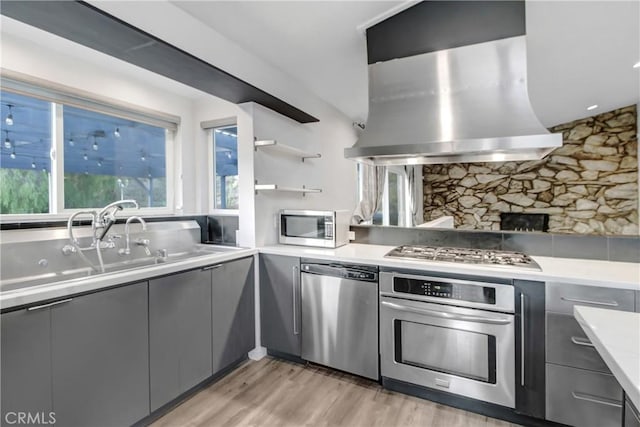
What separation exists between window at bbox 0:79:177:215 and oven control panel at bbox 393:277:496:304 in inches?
95.0

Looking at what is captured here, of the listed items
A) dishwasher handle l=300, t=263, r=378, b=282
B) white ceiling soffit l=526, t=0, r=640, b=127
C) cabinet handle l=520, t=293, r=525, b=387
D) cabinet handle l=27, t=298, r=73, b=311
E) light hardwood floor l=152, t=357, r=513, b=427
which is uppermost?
white ceiling soffit l=526, t=0, r=640, b=127

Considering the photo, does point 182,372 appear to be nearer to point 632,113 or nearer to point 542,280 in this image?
point 542,280

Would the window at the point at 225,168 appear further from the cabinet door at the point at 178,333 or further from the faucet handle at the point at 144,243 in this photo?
the cabinet door at the point at 178,333

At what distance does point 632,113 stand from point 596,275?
4551mm

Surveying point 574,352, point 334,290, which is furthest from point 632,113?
point 334,290

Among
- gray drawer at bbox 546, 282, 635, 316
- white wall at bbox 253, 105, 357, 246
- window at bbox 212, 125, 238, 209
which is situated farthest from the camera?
window at bbox 212, 125, 238, 209

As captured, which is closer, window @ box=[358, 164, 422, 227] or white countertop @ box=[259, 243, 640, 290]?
white countertop @ box=[259, 243, 640, 290]

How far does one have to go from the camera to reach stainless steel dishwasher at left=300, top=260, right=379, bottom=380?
2.03m

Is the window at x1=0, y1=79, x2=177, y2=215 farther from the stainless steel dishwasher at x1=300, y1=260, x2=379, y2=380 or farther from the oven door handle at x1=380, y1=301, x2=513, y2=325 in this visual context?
the oven door handle at x1=380, y1=301, x2=513, y2=325

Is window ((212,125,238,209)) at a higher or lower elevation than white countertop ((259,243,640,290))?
higher

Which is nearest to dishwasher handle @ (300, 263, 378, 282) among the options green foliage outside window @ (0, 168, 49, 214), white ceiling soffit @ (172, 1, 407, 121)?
white ceiling soffit @ (172, 1, 407, 121)

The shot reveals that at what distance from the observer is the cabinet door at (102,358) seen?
1314 millimetres

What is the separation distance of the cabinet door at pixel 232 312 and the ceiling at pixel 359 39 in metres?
1.65

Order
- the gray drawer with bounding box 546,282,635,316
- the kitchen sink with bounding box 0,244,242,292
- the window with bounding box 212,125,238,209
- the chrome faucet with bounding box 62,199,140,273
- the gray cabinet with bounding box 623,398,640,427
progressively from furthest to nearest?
the window with bounding box 212,125,238,209
the chrome faucet with bounding box 62,199,140,273
the kitchen sink with bounding box 0,244,242,292
the gray drawer with bounding box 546,282,635,316
the gray cabinet with bounding box 623,398,640,427
